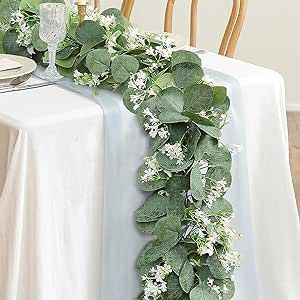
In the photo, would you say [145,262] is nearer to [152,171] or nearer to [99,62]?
[152,171]

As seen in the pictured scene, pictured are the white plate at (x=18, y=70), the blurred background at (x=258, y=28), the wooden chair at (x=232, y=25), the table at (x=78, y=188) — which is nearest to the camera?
the table at (x=78, y=188)

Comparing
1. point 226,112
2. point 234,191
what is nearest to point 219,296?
point 234,191

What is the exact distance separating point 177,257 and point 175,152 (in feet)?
0.71

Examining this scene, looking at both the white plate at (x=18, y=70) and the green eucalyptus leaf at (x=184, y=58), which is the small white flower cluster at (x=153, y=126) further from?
the white plate at (x=18, y=70)

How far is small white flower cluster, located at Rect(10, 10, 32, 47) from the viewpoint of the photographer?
1956 millimetres

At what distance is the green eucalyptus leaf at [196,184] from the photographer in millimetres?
1631

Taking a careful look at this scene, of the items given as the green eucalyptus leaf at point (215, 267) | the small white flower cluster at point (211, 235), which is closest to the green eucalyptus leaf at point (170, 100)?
the small white flower cluster at point (211, 235)

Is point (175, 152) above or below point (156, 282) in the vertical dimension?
above

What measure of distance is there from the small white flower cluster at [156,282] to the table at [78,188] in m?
0.06

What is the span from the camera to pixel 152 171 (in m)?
1.67

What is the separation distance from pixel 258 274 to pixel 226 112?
1.63ft

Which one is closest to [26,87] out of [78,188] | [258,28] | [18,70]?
[18,70]

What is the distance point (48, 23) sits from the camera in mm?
1802

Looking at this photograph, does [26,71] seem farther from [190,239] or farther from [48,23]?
[190,239]
